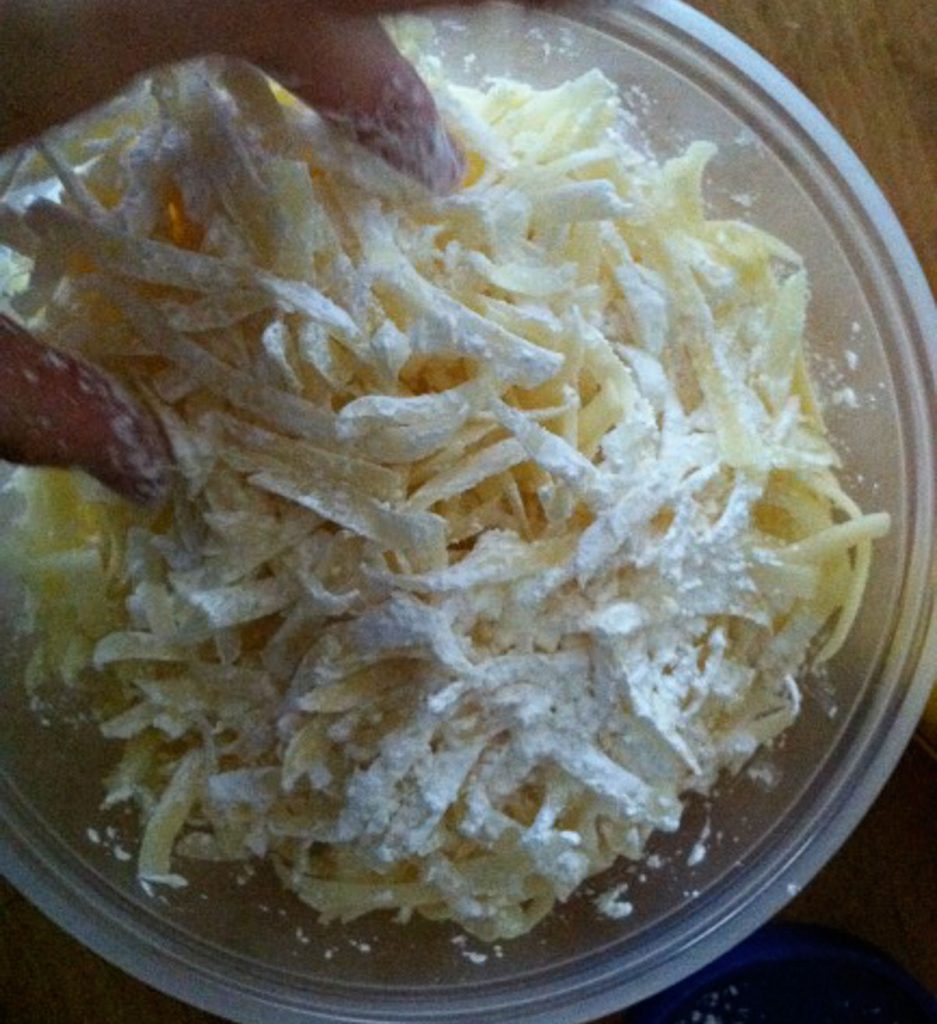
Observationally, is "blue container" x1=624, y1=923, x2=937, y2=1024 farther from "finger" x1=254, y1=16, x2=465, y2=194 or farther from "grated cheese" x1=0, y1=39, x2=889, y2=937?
"finger" x1=254, y1=16, x2=465, y2=194

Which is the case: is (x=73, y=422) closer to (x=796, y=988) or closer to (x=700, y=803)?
(x=700, y=803)

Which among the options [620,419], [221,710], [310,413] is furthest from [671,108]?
[221,710]

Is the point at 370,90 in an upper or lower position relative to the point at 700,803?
upper

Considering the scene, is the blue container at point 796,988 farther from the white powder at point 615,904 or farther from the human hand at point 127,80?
the human hand at point 127,80

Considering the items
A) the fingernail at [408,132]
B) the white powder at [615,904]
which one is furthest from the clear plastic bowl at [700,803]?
the fingernail at [408,132]

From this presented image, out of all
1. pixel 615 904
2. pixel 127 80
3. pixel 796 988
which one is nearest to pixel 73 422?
pixel 127 80

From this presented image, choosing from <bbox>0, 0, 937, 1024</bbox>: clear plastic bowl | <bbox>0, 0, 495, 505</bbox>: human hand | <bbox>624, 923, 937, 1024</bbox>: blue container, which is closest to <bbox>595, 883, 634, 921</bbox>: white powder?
<bbox>0, 0, 937, 1024</bbox>: clear plastic bowl

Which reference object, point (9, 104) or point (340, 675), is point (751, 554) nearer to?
point (340, 675)
